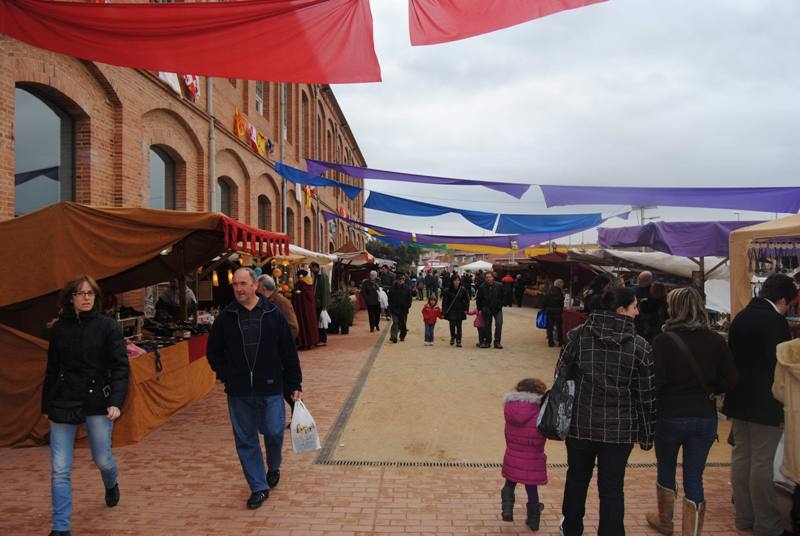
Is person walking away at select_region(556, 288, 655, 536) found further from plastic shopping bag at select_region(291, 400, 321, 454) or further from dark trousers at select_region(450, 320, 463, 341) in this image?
dark trousers at select_region(450, 320, 463, 341)

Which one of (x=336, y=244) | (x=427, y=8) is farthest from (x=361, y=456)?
(x=336, y=244)

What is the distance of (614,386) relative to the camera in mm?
3174

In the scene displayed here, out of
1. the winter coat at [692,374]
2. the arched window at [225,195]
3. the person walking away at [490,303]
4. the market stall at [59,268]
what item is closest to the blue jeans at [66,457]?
the market stall at [59,268]

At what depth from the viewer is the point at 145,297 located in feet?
32.0

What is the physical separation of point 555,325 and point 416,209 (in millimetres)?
4422

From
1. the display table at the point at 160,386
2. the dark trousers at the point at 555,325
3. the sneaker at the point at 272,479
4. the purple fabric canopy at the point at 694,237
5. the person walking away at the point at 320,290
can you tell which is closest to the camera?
the sneaker at the point at 272,479

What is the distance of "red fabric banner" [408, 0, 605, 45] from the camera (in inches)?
142

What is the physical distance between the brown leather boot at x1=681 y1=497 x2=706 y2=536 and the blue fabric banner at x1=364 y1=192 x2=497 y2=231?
10.2 meters

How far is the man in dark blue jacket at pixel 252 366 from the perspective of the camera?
13.8 ft

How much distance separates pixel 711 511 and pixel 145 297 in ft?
29.2

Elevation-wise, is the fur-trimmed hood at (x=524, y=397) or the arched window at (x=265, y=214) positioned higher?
the arched window at (x=265, y=214)

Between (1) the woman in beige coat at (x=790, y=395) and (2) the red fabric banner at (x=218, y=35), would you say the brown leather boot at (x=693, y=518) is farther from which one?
(2) the red fabric banner at (x=218, y=35)

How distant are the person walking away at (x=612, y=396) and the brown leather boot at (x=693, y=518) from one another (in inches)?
23.6

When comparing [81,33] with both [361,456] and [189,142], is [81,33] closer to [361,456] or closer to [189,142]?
[361,456]
